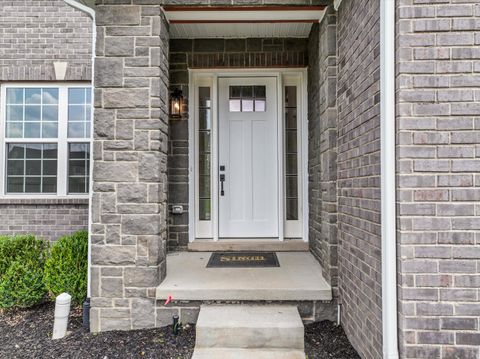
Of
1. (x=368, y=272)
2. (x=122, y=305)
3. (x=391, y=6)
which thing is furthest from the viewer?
(x=122, y=305)

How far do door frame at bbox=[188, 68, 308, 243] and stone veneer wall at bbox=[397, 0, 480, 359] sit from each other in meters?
2.26

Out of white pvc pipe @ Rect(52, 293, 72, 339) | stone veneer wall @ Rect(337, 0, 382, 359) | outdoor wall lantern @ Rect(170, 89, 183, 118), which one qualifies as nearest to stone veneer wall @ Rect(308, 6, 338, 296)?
stone veneer wall @ Rect(337, 0, 382, 359)

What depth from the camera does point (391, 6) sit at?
185 cm

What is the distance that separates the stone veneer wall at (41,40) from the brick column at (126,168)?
2.21 meters

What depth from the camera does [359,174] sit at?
92.0 inches

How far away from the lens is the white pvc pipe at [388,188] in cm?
184

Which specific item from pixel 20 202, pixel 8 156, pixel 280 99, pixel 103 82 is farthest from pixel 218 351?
pixel 8 156

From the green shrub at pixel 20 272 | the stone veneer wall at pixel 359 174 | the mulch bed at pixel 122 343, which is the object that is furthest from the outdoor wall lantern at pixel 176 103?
the mulch bed at pixel 122 343

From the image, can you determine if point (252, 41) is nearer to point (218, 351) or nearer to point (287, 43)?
point (287, 43)

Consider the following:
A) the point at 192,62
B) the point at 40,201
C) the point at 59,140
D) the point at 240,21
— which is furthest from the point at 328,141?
the point at 40,201

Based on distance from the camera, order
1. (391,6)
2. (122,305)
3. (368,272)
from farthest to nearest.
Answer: (122,305), (368,272), (391,6)

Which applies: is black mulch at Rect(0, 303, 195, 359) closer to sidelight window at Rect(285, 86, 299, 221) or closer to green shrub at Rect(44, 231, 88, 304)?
green shrub at Rect(44, 231, 88, 304)

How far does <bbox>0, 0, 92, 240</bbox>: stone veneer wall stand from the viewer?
182 inches

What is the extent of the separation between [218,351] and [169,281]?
0.78 meters
